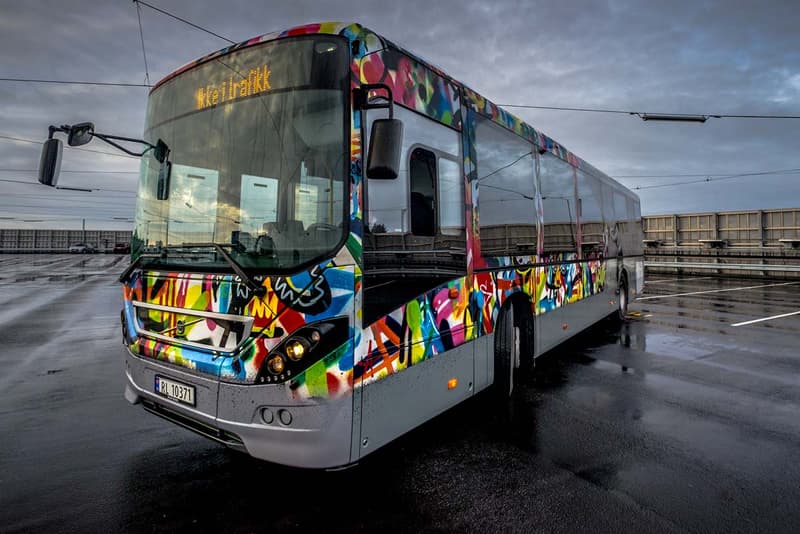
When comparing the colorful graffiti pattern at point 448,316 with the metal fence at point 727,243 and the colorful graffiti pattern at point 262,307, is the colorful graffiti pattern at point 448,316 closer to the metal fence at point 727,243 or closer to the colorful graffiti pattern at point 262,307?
the colorful graffiti pattern at point 262,307

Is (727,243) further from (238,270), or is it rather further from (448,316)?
(238,270)

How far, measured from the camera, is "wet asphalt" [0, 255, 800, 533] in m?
A: 2.85

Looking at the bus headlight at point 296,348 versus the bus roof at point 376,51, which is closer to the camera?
the bus headlight at point 296,348

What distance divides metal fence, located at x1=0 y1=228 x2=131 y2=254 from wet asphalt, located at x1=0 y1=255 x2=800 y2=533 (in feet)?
253

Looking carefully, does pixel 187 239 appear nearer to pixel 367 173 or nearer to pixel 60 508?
pixel 367 173

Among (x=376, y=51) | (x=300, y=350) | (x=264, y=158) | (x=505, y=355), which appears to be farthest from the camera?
(x=505, y=355)

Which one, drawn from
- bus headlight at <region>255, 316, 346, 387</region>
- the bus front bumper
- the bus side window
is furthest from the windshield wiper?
the bus side window

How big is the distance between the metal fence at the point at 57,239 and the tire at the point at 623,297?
3013 inches

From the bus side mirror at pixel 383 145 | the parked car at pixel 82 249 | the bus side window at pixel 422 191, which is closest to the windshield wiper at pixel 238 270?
the bus side mirror at pixel 383 145

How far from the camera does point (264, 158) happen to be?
2.95m

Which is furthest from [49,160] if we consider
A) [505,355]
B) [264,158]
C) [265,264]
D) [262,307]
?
[505,355]

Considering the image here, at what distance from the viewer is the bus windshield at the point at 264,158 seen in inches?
110

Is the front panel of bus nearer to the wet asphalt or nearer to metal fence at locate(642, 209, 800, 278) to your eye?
the wet asphalt

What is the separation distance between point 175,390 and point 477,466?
2362mm
